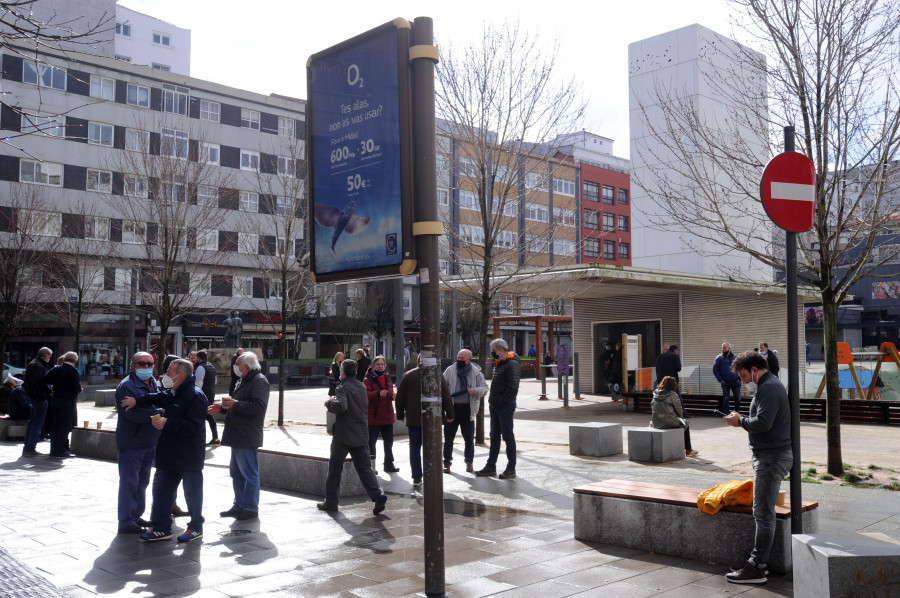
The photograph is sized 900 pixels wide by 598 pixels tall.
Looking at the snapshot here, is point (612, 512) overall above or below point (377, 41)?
below

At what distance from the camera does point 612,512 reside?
276 inches

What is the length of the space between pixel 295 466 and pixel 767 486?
6.14 metres

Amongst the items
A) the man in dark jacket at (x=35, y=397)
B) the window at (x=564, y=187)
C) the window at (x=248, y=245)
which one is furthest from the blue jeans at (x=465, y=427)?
the window at (x=564, y=187)

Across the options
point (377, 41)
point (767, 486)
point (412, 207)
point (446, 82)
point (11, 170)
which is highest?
point (11, 170)

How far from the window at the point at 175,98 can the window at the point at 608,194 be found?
44117 mm

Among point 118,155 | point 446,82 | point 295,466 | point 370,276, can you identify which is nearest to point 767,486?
point 370,276

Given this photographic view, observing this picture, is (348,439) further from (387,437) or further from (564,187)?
(564,187)

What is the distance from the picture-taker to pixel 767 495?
5.79 metres

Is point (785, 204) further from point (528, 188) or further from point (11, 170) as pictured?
point (11, 170)

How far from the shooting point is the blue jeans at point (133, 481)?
784 centimetres

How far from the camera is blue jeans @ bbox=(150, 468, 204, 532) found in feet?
24.5

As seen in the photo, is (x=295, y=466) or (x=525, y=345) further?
(x=525, y=345)

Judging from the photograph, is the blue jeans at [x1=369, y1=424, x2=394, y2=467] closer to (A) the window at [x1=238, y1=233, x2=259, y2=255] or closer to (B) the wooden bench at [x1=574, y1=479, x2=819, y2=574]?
(B) the wooden bench at [x1=574, y1=479, x2=819, y2=574]

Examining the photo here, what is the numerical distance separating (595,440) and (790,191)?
7.77 meters
